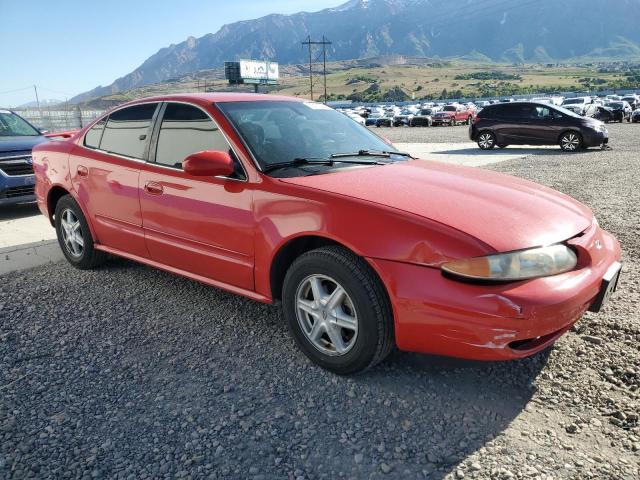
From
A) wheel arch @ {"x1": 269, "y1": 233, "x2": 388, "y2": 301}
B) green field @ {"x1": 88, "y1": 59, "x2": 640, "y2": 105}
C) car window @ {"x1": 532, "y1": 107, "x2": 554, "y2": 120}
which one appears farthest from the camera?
green field @ {"x1": 88, "y1": 59, "x2": 640, "y2": 105}

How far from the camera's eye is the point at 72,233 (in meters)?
4.84

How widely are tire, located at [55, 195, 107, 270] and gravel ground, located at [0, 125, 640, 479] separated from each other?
771 mm

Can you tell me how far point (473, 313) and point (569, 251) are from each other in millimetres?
698

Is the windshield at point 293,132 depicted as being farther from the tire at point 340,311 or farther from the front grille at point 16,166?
the front grille at point 16,166

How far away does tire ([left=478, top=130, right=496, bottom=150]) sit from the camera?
17391 mm

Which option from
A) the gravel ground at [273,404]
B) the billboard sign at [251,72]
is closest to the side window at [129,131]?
the gravel ground at [273,404]

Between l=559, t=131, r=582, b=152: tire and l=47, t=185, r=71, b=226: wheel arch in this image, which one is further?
l=559, t=131, r=582, b=152: tire

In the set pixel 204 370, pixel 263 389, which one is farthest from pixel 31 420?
pixel 263 389

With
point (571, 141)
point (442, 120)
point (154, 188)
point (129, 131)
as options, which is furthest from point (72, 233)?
point (442, 120)

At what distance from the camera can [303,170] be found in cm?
330

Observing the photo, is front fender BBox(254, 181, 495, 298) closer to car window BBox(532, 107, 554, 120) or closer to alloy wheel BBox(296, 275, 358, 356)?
alloy wheel BBox(296, 275, 358, 356)

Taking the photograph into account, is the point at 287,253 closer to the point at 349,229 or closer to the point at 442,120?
the point at 349,229

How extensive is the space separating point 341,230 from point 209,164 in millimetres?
953

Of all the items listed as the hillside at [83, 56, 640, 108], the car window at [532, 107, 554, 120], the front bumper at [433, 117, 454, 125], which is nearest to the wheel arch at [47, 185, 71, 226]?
the car window at [532, 107, 554, 120]
